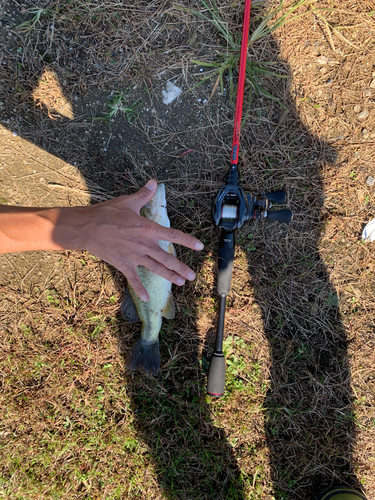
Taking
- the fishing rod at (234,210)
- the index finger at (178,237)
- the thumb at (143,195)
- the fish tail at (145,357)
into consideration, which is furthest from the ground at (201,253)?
the index finger at (178,237)

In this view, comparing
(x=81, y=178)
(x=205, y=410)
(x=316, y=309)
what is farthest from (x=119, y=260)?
(x=316, y=309)

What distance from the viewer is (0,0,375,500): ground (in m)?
3.11

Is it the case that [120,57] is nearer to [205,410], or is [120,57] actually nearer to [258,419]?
[205,410]

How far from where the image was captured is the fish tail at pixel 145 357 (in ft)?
10.0

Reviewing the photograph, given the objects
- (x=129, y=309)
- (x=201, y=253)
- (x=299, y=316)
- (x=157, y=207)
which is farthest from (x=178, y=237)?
(x=299, y=316)

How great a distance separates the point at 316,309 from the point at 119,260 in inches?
83.4

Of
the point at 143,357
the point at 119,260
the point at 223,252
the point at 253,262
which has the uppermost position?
the point at 253,262

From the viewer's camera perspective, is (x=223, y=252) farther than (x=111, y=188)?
No

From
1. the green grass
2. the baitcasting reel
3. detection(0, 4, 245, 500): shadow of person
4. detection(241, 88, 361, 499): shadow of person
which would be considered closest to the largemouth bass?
detection(0, 4, 245, 500): shadow of person

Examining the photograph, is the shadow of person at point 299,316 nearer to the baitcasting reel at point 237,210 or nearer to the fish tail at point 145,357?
the baitcasting reel at point 237,210

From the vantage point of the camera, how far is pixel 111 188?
322 centimetres

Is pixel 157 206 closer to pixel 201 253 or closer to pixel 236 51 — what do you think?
pixel 201 253

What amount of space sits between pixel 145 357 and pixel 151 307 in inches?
22.2

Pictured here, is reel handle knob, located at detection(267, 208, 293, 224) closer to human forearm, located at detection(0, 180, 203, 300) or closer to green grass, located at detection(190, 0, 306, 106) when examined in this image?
human forearm, located at detection(0, 180, 203, 300)
